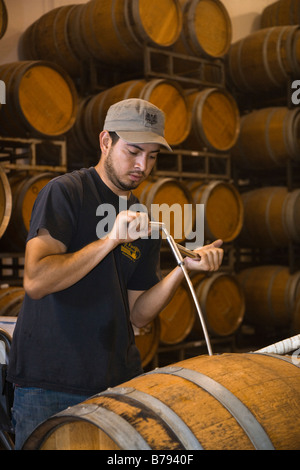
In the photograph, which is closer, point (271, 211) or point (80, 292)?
point (80, 292)

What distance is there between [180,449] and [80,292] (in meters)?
0.72

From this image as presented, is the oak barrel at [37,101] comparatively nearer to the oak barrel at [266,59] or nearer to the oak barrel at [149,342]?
the oak barrel at [149,342]

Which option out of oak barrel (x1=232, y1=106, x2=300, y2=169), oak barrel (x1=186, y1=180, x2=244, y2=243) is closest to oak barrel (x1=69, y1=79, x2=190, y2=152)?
oak barrel (x1=186, y1=180, x2=244, y2=243)

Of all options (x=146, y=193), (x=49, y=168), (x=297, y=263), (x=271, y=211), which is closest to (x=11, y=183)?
(x=49, y=168)

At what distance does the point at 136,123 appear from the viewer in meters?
2.21

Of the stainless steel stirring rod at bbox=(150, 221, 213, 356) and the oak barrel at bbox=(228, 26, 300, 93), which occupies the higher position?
the oak barrel at bbox=(228, 26, 300, 93)

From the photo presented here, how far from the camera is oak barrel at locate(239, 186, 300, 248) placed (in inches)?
264

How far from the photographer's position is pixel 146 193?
5379mm

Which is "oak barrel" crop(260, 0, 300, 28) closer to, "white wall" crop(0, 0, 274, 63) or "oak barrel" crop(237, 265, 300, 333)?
"white wall" crop(0, 0, 274, 63)

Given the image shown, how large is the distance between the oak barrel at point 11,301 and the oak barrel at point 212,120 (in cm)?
232

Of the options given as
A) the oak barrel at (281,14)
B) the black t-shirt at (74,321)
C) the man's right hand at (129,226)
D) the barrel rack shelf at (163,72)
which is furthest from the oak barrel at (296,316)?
the man's right hand at (129,226)

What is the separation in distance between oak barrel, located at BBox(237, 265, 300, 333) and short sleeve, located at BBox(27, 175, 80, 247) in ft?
15.1

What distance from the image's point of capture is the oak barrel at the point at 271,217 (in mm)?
6695
